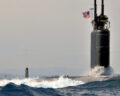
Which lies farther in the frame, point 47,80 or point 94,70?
point 94,70

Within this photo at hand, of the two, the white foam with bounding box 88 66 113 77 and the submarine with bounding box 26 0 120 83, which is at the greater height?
the submarine with bounding box 26 0 120 83

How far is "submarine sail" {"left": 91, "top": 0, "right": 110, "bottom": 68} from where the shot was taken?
8475 cm

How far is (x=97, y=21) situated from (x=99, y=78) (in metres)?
14.5

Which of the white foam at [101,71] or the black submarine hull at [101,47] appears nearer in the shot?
the black submarine hull at [101,47]

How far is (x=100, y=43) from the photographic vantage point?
278 ft

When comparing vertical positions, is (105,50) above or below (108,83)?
above

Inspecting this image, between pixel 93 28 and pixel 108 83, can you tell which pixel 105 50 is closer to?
pixel 93 28

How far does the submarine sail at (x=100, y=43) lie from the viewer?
278 ft

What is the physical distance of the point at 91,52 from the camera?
8781cm

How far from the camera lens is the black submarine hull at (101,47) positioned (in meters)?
84.7

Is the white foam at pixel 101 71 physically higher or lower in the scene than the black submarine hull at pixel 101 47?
lower

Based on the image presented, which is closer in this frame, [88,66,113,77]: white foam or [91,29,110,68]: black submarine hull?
[91,29,110,68]: black submarine hull

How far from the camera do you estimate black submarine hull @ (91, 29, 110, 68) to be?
278 feet

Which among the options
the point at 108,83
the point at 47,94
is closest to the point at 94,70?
the point at 108,83
